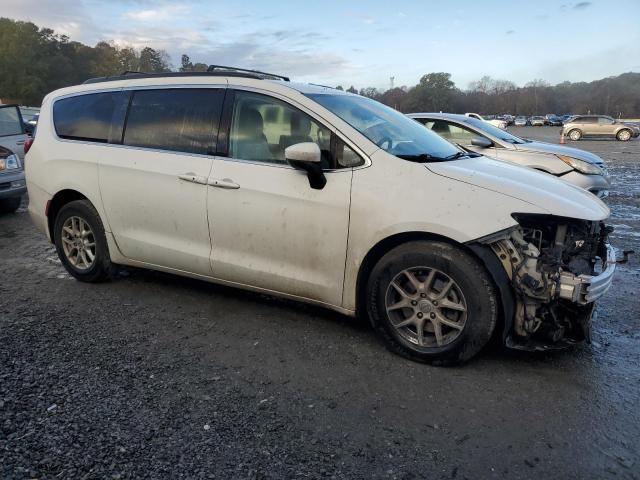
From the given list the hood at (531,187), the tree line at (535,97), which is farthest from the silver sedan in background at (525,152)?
the tree line at (535,97)

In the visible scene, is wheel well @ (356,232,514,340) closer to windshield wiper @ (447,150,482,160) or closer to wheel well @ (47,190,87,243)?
windshield wiper @ (447,150,482,160)

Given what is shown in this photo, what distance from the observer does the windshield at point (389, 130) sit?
3.76 metres

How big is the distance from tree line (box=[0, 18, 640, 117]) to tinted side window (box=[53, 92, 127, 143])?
34.1 meters

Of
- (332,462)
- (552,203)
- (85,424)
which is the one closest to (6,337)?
(85,424)

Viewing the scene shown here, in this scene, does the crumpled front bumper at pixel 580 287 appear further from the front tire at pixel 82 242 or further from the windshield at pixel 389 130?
the front tire at pixel 82 242

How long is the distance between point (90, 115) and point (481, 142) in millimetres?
5811

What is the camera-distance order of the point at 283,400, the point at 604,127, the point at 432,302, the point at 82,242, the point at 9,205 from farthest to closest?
the point at 604,127 → the point at 9,205 → the point at 82,242 → the point at 432,302 → the point at 283,400

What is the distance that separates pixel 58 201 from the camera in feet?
16.5

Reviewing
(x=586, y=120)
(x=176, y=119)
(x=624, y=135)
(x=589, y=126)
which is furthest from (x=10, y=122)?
(x=624, y=135)

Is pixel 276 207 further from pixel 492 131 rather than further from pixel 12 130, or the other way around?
pixel 12 130

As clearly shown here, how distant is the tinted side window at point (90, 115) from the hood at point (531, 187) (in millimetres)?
2918

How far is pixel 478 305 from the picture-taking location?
3184 millimetres

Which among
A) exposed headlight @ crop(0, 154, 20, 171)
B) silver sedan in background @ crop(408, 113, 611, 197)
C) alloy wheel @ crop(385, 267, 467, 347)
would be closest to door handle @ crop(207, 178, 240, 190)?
alloy wheel @ crop(385, 267, 467, 347)

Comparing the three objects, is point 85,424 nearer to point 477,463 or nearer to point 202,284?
point 477,463
